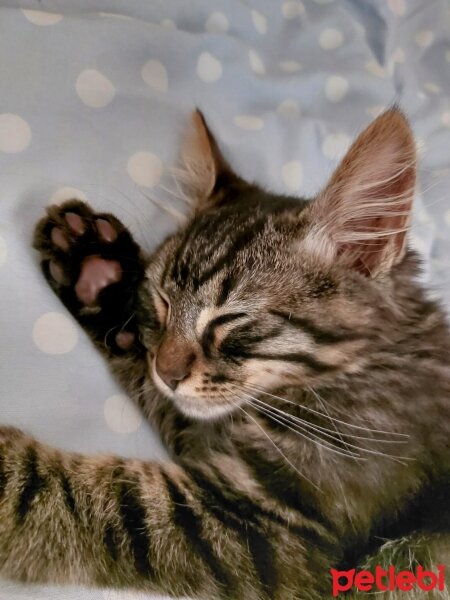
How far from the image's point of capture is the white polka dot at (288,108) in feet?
5.18

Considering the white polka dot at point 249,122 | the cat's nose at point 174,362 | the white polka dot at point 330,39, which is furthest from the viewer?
the white polka dot at point 330,39

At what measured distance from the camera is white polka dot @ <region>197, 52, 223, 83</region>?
1459 millimetres

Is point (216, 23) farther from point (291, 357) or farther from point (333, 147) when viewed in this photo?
point (291, 357)

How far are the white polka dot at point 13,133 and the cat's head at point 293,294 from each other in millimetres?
429

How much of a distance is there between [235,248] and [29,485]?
0.50 meters

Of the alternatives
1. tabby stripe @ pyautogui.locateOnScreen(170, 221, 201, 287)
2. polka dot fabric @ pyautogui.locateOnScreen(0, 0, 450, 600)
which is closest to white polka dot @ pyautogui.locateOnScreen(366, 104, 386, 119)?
polka dot fabric @ pyautogui.locateOnScreen(0, 0, 450, 600)

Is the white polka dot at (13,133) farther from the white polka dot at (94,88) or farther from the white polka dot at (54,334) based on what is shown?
the white polka dot at (54,334)

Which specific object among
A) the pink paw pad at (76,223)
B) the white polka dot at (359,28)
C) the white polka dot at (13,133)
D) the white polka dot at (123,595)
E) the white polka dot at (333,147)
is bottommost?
the white polka dot at (123,595)

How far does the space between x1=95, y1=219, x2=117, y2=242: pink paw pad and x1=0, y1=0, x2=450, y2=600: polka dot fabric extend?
0.09 meters

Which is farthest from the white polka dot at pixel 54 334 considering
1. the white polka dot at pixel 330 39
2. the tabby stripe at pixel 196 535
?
the white polka dot at pixel 330 39

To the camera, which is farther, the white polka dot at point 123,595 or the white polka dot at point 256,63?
the white polka dot at point 256,63

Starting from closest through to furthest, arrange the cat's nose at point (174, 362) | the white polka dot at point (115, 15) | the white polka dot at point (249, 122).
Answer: the cat's nose at point (174, 362), the white polka dot at point (115, 15), the white polka dot at point (249, 122)

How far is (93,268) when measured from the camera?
1113 millimetres

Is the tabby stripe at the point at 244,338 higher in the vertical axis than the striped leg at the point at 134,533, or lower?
higher
